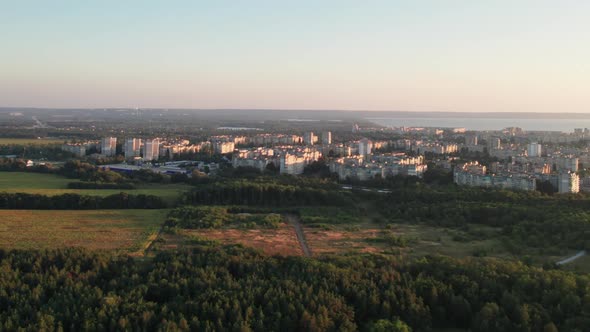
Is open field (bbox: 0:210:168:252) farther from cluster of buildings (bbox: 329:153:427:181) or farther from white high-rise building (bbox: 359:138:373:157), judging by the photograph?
white high-rise building (bbox: 359:138:373:157)

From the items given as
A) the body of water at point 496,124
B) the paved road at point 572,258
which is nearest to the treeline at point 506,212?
the paved road at point 572,258

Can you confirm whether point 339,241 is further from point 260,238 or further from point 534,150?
point 534,150

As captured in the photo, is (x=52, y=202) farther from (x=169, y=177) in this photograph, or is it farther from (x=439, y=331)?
(x=439, y=331)

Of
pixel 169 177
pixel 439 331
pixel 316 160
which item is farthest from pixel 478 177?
pixel 439 331

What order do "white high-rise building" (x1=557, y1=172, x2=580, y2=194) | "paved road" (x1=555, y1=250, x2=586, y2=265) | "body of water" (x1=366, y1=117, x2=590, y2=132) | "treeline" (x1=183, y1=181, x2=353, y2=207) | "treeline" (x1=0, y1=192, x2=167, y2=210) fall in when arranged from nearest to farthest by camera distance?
"paved road" (x1=555, y1=250, x2=586, y2=265), "treeline" (x1=0, y1=192, x2=167, y2=210), "treeline" (x1=183, y1=181, x2=353, y2=207), "white high-rise building" (x1=557, y1=172, x2=580, y2=194), "body of water" (x1=366, y1=117, x2=590, y2=132)

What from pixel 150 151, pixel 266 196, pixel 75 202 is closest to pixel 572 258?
pixel 266 196

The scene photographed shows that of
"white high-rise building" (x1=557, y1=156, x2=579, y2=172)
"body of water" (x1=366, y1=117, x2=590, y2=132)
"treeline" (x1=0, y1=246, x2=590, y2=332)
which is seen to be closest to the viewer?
"treeline" (x1=0, y1=246, x2=590, y2=332)

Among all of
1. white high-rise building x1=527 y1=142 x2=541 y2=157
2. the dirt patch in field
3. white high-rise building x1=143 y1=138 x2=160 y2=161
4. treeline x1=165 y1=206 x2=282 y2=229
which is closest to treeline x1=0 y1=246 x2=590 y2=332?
the dirt patch in field
